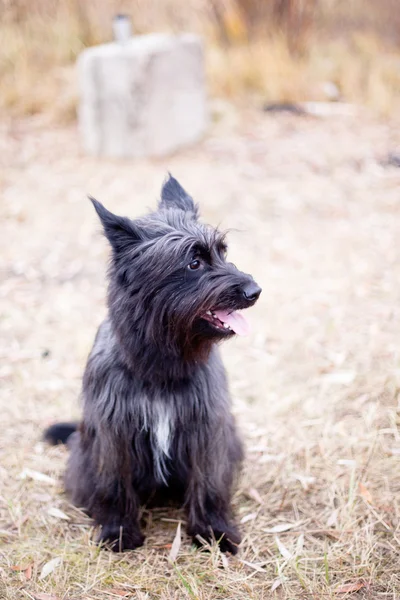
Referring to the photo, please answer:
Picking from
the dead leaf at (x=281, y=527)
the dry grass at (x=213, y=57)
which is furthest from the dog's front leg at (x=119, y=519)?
the dry grass at (x=213, y=57)

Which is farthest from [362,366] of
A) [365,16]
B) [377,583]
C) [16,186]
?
[365,16]

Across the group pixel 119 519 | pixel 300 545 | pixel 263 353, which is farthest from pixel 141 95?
pixel 300 545

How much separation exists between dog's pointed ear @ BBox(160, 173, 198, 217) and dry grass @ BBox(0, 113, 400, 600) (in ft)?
2.89

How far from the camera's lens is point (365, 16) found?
43.7 feet

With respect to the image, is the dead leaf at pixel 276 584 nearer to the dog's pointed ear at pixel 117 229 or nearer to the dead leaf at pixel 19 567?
the dead leaf at pixel 19 567

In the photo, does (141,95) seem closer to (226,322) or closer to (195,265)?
(195,265)

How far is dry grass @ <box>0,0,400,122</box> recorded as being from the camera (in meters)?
9.94

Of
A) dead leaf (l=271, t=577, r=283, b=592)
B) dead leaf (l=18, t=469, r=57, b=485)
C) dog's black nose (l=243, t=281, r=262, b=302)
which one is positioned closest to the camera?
dog's black nose (l=243, t=281, r=262, b=302)

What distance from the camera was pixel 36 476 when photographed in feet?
12.3

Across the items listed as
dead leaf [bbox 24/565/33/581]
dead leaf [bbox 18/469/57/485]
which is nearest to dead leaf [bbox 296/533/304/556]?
dead leaf [bbox 24/565/33/581]

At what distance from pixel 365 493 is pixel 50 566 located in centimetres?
165

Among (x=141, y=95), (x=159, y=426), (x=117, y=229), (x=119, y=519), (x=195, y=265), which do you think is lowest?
(x=119, y=519)

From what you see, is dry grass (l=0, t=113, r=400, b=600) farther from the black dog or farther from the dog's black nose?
the dog's black nose

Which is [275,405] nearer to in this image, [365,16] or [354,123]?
[354,123]
